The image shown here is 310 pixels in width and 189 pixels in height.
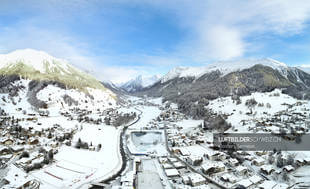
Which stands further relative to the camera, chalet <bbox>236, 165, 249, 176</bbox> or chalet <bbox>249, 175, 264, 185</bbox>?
chalet <bbox>236, 165, 249, 176</bbox>

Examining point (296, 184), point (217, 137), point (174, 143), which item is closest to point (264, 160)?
point (296, 184)

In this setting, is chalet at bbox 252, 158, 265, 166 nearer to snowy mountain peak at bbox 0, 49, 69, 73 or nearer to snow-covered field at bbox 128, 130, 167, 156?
snow-covered field at bbox 128, 130, 167, 156

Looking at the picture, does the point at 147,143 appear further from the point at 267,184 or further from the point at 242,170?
the point at 267,184

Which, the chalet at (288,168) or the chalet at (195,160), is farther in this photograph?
the chalet at (195,160)

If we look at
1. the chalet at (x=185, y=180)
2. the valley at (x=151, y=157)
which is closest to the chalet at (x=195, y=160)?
the valley at (x=151, y=157)

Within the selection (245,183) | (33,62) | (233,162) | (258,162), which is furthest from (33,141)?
(33,62)

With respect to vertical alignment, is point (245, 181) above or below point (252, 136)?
below

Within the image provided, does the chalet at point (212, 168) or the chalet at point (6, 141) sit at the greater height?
the chalet at point (6, 141)

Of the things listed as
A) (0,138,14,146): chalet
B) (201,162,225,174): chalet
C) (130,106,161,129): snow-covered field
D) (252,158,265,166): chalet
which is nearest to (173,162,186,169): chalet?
(201,162,225,174): chalet

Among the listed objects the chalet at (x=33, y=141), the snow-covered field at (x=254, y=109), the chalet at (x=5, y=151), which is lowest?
the chalet at (x=5, y=151)

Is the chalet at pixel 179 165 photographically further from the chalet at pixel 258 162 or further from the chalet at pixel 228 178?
the chalet at pixel 258 162

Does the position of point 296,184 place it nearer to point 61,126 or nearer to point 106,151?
point 106,151
